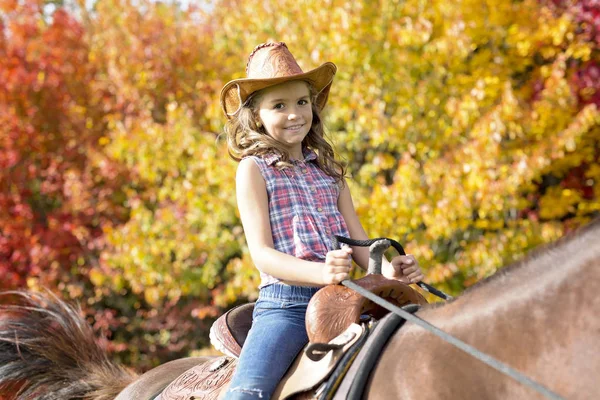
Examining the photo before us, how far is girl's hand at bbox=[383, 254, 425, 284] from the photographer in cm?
258

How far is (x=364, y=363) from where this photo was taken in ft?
6.64

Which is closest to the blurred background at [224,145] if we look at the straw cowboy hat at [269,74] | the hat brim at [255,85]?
the hat brim at [255,85]

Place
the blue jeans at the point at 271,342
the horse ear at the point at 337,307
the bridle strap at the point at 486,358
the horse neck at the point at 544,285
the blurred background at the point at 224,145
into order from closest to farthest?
the bridle strap at the point at 486,358 < the horse neck at the point at 544,285 < the horse ear at the point at 337,307 < the blue jeans at the point at 271,342 < the blurred background at the point at 224,145

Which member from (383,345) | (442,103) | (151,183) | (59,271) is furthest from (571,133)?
(59,271)

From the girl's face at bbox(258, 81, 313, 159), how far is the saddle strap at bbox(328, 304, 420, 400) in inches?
35.3

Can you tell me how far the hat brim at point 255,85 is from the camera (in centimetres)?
272

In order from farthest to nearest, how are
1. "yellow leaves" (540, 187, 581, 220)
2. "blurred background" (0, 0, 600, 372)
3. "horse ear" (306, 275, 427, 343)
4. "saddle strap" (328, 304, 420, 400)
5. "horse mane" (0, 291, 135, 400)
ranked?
"yellow leaves" (540, 187, 581, 220)
"blurred background" (0, 0, 600, 372)
"horse mane" (0, 291, 135, 400)
"horse ear" (306, 275, 427, 343)
"saddle strap" (328, 304, 420, 400)

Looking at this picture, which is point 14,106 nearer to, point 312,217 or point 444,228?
point 444,228

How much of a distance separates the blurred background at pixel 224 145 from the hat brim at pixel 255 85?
116 inches

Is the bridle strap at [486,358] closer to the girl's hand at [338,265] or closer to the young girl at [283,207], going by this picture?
the girl's hand at [338,265]

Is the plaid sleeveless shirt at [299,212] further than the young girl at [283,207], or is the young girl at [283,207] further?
the plaid sleeveless shirt at [299,212]

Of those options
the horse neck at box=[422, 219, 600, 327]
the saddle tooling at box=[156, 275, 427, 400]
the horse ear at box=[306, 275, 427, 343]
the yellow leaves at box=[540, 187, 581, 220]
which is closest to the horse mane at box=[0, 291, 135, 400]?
the saddle tooling at box=[156, 275, 427, 400]

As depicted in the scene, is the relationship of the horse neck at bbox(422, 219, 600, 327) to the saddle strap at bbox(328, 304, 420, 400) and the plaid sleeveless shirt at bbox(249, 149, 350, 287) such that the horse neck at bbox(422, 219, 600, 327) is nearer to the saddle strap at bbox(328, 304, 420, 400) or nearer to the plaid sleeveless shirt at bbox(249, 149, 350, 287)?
the saddle strap at bbox(328, 304, 420, 400)

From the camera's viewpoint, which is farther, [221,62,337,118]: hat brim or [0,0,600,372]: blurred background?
[0,0,600,372]: blurred background
